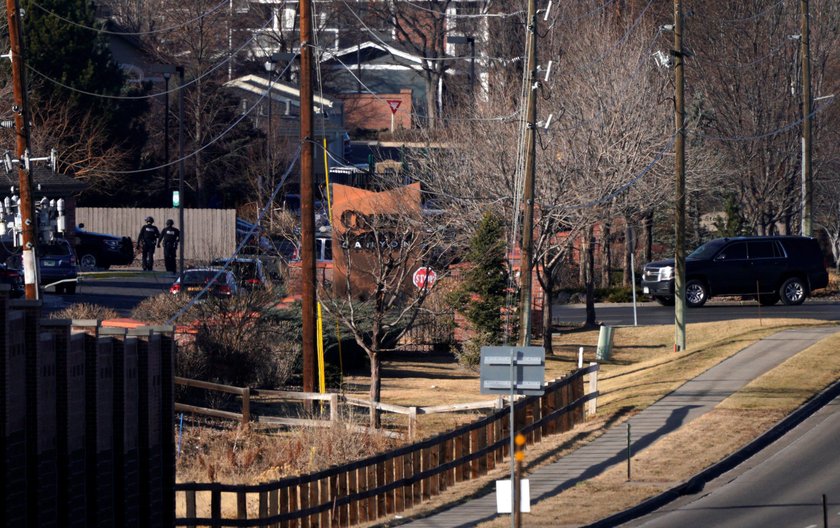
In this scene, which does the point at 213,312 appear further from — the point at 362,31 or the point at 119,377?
the point at 362,31

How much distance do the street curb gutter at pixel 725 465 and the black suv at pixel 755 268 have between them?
13.1m

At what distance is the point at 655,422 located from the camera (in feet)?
75.2

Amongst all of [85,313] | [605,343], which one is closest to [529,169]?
[605,343]

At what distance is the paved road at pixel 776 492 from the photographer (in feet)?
54.8

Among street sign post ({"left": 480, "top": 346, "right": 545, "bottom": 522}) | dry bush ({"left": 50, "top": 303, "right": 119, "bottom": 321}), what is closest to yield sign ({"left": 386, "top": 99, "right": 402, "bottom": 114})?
dry bush ({"left": 50, "top": 303, "right": 119, "bottom": 321})

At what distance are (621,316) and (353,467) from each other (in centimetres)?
2400

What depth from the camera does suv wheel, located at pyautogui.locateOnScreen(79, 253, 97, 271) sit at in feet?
164

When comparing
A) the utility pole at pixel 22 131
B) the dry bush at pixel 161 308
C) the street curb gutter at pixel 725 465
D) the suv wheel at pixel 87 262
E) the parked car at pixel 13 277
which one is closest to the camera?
the street curb gutter at pixel 725 465

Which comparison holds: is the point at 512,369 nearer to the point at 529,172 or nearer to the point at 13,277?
the point at 529,172

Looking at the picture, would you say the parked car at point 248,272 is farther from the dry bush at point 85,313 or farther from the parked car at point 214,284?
the dry bush at point 85,313

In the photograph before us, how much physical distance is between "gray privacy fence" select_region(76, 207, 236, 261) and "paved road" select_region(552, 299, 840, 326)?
57.0 feet

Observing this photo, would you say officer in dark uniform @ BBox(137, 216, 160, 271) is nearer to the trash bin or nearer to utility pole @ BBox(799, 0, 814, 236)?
the trash bin

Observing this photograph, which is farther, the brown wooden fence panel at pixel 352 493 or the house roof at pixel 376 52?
the house roof at pixel 376 52

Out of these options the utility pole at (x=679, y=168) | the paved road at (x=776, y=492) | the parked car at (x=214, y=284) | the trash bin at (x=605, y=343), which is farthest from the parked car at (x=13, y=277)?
the paved road at (x=776, y=492)
